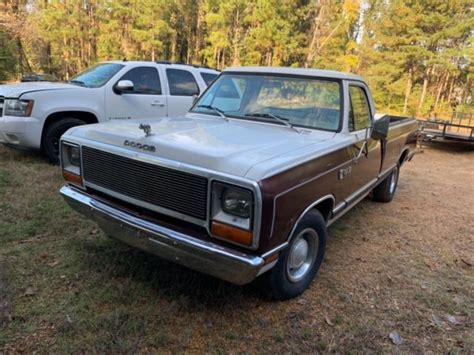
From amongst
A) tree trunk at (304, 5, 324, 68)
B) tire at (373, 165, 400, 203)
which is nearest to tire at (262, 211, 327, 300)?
tire at (373, 165, 400, 203)

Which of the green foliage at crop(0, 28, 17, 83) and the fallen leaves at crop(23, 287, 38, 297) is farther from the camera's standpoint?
the green foliage at crop(0, 28, 17, 83)

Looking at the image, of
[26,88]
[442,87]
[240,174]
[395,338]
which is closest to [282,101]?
[240,174]

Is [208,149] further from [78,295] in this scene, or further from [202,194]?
[78,295]

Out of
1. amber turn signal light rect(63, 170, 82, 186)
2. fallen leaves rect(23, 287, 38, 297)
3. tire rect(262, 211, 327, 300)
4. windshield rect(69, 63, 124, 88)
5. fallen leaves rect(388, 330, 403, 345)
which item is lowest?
fallen leaves rect(388, 330, 403, 345)

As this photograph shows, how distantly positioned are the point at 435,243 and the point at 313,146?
8.59 ft

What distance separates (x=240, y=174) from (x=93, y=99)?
490 centimetres

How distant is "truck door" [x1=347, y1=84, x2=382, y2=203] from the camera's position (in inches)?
148

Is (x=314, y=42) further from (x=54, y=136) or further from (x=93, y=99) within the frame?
(x=54, y=136)

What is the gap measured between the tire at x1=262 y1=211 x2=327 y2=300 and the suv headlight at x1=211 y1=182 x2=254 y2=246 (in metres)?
0.62

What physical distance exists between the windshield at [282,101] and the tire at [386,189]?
255cm

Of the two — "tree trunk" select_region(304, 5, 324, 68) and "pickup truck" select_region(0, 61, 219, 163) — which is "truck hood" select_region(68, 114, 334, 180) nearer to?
"pickup truck" select_region(0, 61, 219, 163)

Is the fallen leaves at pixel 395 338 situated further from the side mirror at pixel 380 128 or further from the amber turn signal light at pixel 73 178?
the amber turn signal light at pixel 73 178

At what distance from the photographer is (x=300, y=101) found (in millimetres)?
3734

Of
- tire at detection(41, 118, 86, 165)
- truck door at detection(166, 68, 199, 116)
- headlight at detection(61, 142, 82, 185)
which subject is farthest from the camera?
truck door at detection(166, 68, 199, 116)
